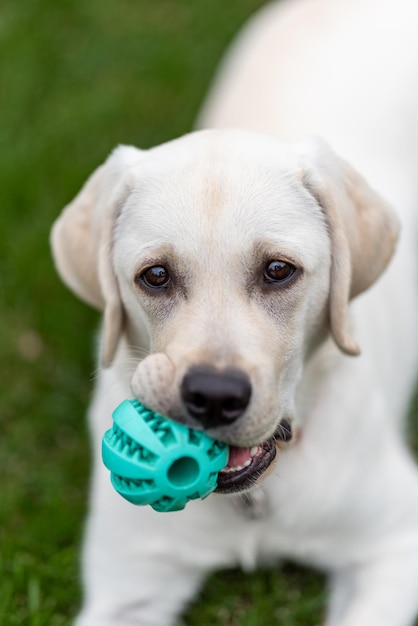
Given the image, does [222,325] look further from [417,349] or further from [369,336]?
[417,349]

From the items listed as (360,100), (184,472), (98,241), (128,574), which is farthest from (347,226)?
(360,100)

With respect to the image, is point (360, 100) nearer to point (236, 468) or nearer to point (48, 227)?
point (48, 227)

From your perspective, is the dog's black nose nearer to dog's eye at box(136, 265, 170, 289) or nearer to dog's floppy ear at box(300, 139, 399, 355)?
dog's eye at box(136, 265, 170, 289)

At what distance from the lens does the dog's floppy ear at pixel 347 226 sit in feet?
10.5

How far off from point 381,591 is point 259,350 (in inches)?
50.8

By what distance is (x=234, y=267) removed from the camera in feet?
9.78

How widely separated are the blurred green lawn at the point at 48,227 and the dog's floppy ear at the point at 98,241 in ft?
3.66

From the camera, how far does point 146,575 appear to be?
370 centimetres

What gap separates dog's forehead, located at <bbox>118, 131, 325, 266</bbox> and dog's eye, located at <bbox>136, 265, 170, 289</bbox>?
7 cm

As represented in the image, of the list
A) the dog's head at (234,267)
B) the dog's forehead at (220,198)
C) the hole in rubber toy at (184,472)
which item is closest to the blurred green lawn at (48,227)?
the dog's head at (234,267)

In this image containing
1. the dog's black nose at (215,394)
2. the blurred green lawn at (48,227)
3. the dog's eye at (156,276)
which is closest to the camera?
the dog's black nose at (215,394)

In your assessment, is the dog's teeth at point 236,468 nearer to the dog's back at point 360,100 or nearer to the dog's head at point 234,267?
the dog's head at point 234,267

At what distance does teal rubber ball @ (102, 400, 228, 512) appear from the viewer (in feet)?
8.91

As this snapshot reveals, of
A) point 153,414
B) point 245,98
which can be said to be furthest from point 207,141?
point 245,98
